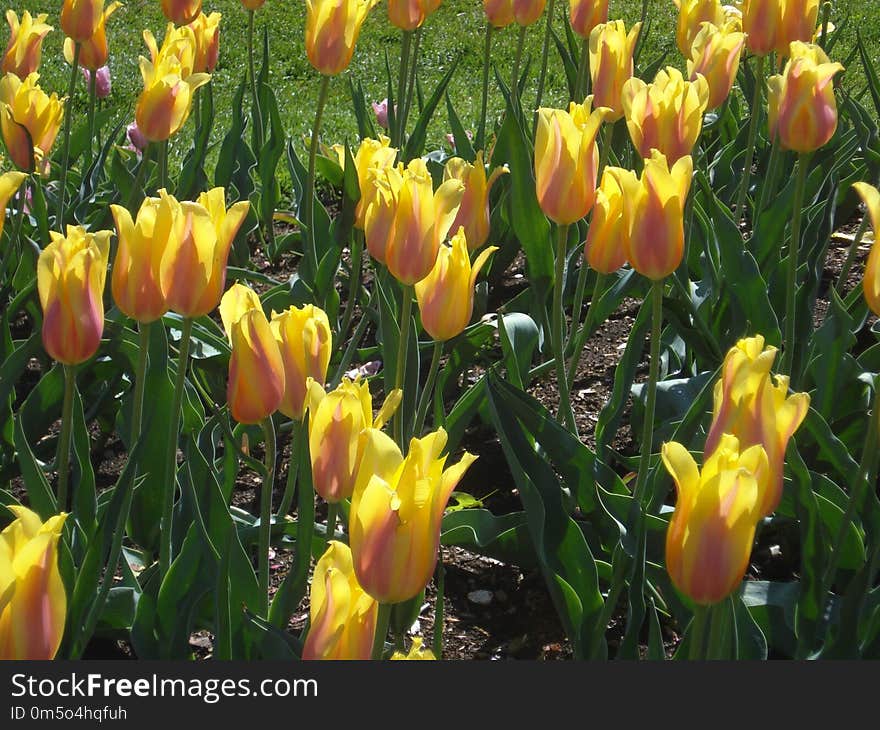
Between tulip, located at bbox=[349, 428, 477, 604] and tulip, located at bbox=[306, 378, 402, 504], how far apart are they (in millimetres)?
246

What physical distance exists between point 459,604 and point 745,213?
1.82m

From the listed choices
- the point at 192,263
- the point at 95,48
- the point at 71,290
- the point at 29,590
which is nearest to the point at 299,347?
the point at 192,263

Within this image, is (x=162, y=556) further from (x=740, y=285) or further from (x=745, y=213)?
(x=745, y=213)

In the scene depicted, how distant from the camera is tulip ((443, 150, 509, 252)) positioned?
6.84 feet

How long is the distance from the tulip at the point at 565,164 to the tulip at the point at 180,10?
121 centimetres

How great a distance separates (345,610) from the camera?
1.08 m

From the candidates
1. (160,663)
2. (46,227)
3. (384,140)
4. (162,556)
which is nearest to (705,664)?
(160,663)

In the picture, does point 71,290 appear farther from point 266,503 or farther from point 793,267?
point 793,267

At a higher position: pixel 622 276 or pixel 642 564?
pixel 622 276

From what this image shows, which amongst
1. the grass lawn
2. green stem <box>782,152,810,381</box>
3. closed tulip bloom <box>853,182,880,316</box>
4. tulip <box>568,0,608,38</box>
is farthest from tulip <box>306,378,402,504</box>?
the grass lawn

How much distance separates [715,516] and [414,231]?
28.6 inches

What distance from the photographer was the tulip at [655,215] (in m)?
1.60

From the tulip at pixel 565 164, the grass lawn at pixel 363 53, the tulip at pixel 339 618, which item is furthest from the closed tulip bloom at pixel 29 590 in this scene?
the grass lawn at pixel 363 53

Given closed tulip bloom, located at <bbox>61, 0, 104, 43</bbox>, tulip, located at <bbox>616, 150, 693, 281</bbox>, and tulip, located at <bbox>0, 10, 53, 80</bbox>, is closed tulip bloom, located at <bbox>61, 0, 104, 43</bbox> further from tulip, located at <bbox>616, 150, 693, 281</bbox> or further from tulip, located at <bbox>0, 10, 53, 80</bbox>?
tulip, located at <bbox>616, 150, 693, 281</bbox>
